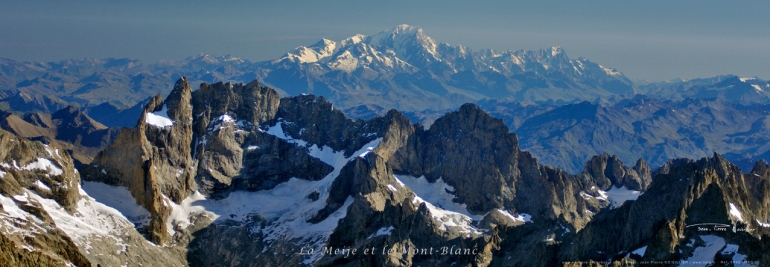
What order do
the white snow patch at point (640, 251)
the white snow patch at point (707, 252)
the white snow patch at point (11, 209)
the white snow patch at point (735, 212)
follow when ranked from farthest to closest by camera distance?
the white snow patch at point (735, 212)
the white snow patch at point (11, 209)
the white snow patch at point (640, 251)
the white snow patch at point (707, 252)

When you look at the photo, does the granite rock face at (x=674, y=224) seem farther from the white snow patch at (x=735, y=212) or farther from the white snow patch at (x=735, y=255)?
the white snow patch at (x=735, y=255)

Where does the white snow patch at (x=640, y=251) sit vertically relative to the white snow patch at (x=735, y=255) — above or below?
below

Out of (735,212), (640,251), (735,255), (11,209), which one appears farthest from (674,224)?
(11,209)

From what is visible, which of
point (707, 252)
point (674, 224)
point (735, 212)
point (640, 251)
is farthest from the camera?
point (735, 212)

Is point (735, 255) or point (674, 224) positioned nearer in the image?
point (735, 255)

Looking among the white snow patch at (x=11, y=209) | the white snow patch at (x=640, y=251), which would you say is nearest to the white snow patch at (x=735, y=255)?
the white snow patch at (x=640, y=251)

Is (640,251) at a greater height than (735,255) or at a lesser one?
lesser

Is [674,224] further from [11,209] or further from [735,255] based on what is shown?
[11,209]

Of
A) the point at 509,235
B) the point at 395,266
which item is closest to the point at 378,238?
the point at 395,266
